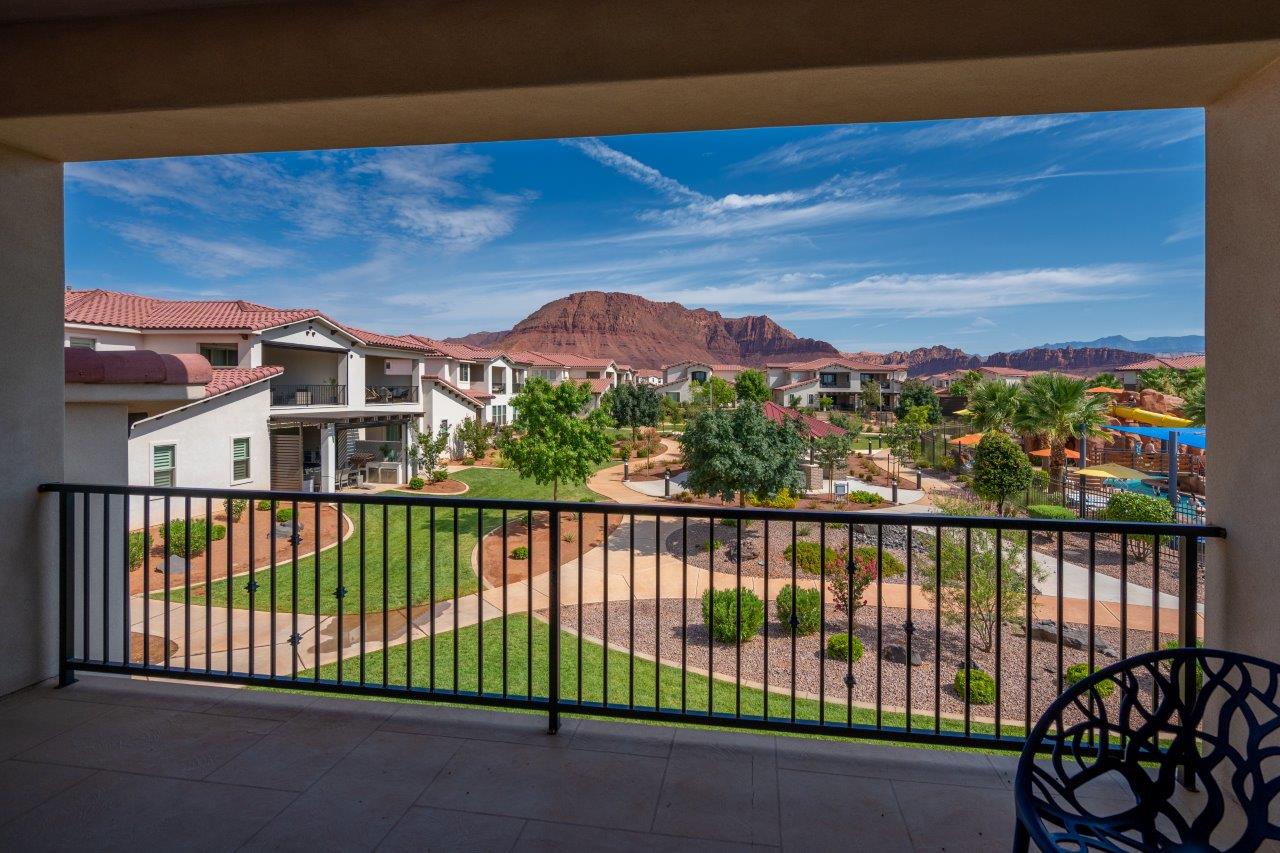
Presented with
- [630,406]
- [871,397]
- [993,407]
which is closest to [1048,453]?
[993,407]

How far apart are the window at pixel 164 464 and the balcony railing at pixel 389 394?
6575 mm

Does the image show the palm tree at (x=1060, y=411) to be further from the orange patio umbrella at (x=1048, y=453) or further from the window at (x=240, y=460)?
the window at (x=240, y=460)

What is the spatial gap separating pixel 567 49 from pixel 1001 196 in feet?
235

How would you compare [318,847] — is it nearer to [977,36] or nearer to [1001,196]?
[977,36]

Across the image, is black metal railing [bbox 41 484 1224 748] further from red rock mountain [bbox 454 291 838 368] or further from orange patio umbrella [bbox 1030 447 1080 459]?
red rock mountain [bbox 454 291 838 368]

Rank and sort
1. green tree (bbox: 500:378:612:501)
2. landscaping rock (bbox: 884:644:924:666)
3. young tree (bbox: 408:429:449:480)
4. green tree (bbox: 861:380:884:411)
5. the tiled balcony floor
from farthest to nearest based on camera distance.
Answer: green tree (bbox: 861:380:884:411), young tree (bbox: 408:429:449:480), green tree (bbox: 500:378:612:501), landscaping rock (bbox: 884:644:924:666), the tiled balcony floor

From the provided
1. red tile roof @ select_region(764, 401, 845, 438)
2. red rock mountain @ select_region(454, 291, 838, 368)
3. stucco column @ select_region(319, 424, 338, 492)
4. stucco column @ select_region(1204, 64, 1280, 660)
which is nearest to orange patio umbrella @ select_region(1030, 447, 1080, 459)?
red tile roof @ select_region(764, 401, 845, 438)

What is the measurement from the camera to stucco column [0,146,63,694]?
2.53 meters

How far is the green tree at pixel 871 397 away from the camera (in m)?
44.2

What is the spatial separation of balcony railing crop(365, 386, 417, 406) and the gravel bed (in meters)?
13.1

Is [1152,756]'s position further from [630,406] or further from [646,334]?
[646,334]

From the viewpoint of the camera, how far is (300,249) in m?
51.5

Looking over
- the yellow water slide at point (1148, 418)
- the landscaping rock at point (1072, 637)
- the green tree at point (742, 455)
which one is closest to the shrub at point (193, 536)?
the green tree at point (742, 455)

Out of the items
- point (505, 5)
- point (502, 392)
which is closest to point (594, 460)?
point (505, 5)
